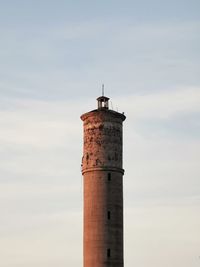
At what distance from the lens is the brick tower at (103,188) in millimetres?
59406

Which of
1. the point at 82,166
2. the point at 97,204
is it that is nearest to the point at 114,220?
the point at 97,204

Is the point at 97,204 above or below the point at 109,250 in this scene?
above

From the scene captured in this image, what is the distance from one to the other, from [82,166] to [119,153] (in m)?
3.90

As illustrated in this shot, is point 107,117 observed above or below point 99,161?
above

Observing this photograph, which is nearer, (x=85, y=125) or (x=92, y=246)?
(x=92, y=246)

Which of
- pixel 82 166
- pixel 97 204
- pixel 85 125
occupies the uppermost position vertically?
pixel 85 125

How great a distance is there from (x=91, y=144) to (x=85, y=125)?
2559 millimetres

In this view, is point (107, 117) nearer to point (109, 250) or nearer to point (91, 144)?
point (91, 144)

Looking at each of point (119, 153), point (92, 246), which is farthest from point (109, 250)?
point (119, 153)

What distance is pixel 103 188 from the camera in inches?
2392

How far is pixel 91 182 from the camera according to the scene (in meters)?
61.4

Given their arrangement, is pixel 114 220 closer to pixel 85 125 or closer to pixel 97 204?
pixel 97 204

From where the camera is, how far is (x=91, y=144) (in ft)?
206

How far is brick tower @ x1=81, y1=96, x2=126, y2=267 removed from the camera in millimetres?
59406
